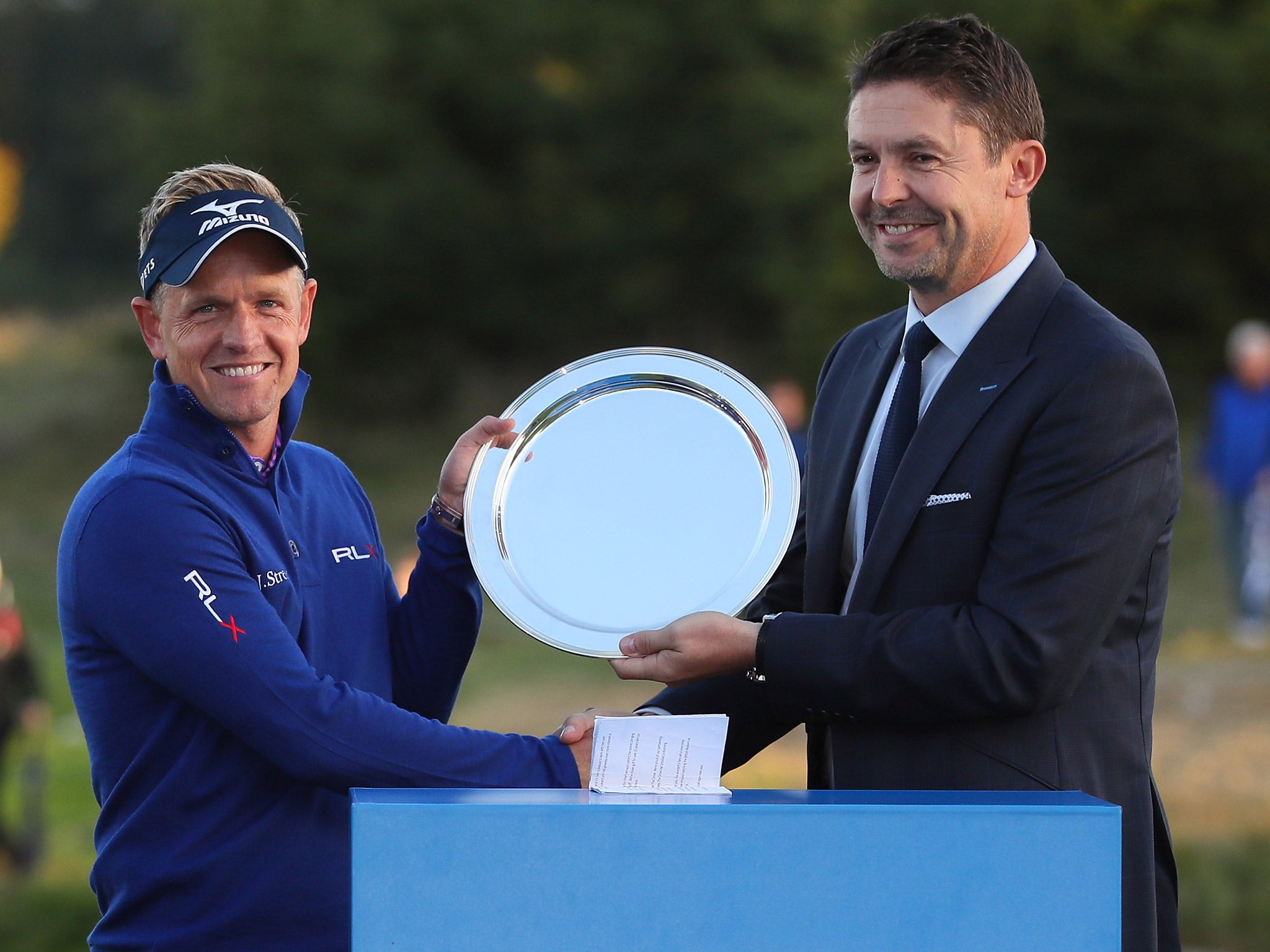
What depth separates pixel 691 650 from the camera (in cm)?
215

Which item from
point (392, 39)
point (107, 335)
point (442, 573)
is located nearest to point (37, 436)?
point (107, 335)

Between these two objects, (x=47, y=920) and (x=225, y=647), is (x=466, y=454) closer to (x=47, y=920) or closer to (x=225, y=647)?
(x=225, y=647)

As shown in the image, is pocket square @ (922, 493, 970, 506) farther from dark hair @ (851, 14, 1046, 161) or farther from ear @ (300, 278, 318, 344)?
ear @ (300, 278, 318, 344)

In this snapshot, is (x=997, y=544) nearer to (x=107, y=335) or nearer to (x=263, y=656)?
(x=263, y=656)

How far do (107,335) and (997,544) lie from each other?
2432 centimetres

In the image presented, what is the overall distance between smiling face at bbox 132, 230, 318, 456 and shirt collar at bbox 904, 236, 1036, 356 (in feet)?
3.26

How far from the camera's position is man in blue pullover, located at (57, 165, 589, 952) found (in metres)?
2.07

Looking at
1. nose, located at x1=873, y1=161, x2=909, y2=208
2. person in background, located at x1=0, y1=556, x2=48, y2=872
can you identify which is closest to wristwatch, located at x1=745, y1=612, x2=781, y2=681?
nose, located at x1=873, y1=161, x2=909, y2=208

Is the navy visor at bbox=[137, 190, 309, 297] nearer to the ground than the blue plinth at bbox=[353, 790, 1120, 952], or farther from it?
farther from it

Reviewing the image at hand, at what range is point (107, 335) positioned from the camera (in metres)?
24.6

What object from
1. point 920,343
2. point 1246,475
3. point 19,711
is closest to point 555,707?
point 19,711

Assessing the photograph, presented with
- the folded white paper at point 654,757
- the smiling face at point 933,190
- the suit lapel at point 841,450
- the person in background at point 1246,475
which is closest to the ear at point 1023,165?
the smiling face at point 933,190

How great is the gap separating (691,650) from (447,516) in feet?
1.93

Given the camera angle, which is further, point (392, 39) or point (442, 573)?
point (392, 39)
